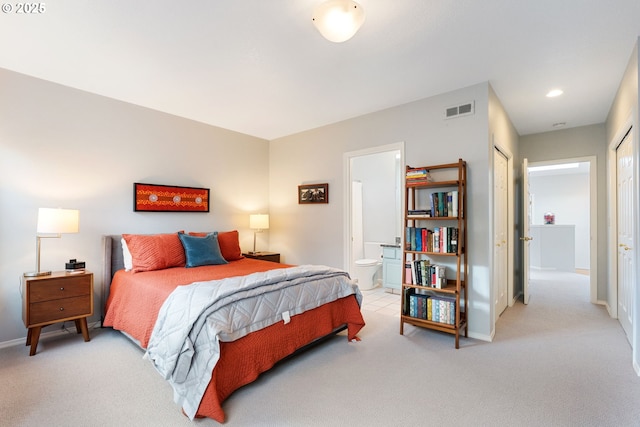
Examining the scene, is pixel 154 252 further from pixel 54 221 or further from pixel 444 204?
pixel 444 204

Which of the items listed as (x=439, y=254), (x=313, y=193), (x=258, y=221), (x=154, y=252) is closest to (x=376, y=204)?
(x=313, y=193)

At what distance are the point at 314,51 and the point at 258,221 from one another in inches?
107

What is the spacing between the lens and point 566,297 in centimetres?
462

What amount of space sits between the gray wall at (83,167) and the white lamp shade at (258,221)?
1.41 feet

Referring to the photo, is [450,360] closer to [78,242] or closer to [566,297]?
[566,297]

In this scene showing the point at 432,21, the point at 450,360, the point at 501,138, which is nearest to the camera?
the point at 432,21

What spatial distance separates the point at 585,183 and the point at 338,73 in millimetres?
7974

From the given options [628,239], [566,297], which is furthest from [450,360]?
[566,297]

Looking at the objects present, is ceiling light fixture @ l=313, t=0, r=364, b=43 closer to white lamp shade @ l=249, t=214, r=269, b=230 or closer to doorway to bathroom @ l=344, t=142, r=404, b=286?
white lamp shade @ l=249, t=214, r=269, b=230

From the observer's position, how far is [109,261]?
127 inches

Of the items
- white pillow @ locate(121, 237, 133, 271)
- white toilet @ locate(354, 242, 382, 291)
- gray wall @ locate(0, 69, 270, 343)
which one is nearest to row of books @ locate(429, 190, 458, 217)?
white toilet @ locate(354, 242, 382, 291)

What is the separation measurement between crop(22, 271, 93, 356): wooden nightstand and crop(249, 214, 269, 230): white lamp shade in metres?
2.11

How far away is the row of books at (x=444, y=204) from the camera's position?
2.97 meters

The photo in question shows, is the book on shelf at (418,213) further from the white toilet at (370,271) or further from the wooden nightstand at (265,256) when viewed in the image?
the wooden nightstand at (265,256)
